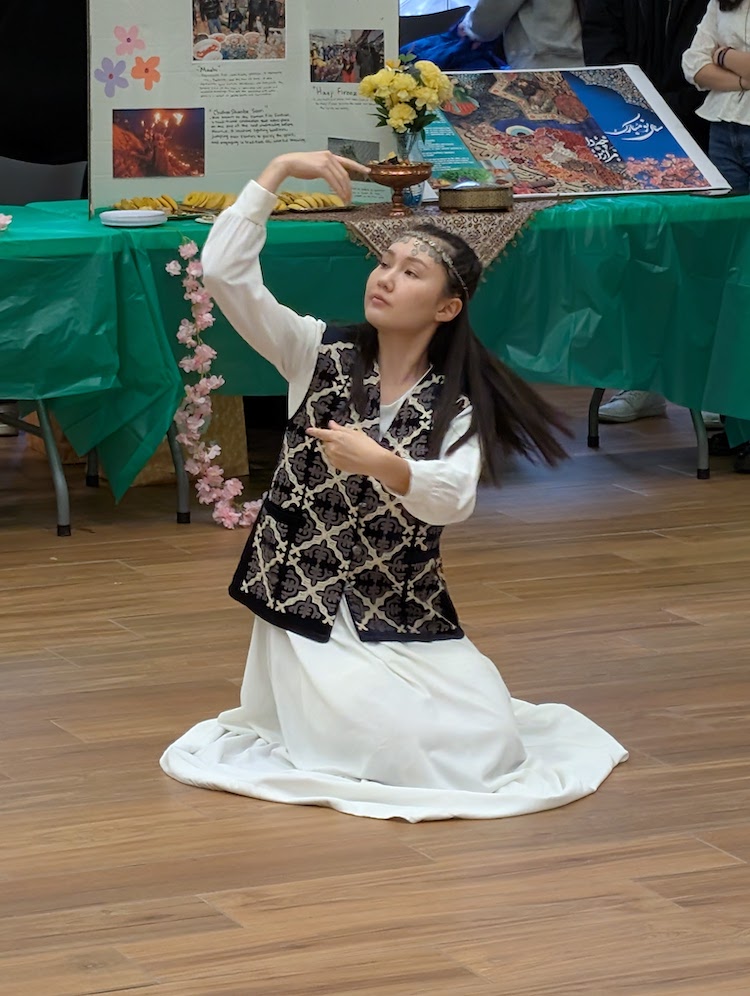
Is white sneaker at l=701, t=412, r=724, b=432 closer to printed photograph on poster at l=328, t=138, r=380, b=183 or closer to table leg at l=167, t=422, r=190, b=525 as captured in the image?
printed photograph on poster at l=328, t=138, r=380, b=183

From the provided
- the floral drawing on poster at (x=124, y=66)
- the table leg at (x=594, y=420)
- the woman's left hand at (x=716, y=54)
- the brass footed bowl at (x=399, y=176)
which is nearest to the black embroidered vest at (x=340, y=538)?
the brass footed bowl at (x=399, y=176)

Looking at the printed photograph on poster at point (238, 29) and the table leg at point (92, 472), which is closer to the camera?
the printed photograph on poster at point (238, 29)

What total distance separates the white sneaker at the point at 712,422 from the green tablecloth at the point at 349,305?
47 centimetres

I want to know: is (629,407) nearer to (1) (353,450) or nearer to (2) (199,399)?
(2) (199,399)

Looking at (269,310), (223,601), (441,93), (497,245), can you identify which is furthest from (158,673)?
(441,93)

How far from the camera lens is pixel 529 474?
5.16 m

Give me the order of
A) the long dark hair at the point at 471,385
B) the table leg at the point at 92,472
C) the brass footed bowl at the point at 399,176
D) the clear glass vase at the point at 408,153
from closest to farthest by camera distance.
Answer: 1. the long dark hair at the point at 471,385
2. the brass footed bowl at the point at 399,176
3. the clear glass vase at the point at 408,153
4. the table leg at the point at 92,472

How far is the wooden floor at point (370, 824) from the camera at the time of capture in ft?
7.14

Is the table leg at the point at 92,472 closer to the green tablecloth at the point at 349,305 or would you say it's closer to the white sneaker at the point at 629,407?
the green tablecloth at the point at 349,305

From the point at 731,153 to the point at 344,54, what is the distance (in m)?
1.28

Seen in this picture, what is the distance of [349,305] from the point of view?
4.65m

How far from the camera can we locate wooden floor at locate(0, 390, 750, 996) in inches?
85.7

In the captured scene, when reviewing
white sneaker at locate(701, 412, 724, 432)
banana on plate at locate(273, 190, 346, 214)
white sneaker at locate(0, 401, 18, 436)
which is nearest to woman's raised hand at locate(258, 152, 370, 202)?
banana on plate at locate(273, 190, 346, 214)

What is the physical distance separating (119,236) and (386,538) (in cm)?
179
